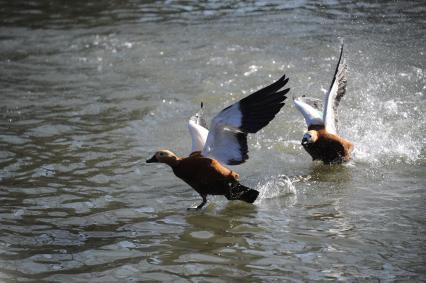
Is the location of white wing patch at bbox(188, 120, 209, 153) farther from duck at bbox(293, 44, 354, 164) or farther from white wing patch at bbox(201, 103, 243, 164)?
duck at bbox(293, 44, 354, 164)

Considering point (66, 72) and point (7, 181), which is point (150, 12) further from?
point (7, 181)

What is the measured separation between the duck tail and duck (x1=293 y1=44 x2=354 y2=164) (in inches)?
51.3

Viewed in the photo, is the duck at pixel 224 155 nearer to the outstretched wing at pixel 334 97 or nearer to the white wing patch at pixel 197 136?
the white wing patch at pixel 197 136

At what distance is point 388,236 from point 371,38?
20.5 ft

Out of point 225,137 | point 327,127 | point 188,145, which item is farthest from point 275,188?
point 188,145

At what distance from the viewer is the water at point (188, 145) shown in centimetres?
475

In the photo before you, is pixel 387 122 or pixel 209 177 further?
pixel 387 122

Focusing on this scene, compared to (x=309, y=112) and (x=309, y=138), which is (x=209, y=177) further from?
(x=309, y=112)

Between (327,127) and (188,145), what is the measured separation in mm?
1559

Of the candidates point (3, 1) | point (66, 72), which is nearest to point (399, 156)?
point (66, 72)

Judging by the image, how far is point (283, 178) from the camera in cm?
643

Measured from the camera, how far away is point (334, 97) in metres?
7.50

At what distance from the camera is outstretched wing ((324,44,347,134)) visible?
7.26m

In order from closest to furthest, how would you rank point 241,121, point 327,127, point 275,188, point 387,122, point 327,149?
point 241,121 → point 275,188 → point 327,149 → point 327,127 → point 387,122
